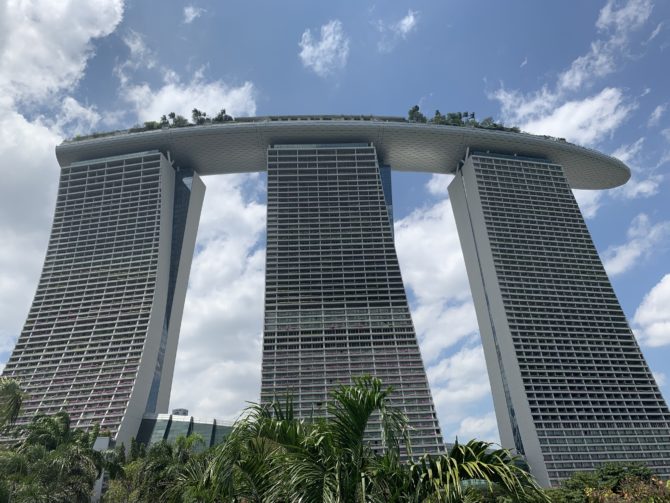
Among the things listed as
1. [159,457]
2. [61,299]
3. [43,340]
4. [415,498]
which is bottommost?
[415,498]

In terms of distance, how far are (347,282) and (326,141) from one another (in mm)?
28512

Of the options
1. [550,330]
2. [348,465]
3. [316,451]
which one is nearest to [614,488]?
[348,465]

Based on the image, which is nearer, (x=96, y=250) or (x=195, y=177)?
(x=96, y=250)

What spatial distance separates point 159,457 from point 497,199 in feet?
255

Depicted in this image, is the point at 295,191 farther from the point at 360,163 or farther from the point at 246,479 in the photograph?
the point at 246,479

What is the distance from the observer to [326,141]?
106 m

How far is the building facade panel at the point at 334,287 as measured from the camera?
270 feet

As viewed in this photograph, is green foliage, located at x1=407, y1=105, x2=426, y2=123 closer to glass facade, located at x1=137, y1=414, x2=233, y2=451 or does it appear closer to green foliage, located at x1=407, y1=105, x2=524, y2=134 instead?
Result: green foliage, located at x1=407, y1=105, x2=524, y2=134

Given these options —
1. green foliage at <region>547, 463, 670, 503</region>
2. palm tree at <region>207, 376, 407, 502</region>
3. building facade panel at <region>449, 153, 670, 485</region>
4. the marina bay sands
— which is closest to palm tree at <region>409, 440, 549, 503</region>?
palm tree at <region>207, 376, 407, 502</region>

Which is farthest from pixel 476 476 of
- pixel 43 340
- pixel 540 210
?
pixel 540 210

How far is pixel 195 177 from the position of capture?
10600cm

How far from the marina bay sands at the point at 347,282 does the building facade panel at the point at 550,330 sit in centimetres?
Answer: 25

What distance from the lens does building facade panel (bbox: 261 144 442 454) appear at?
82.2 metres

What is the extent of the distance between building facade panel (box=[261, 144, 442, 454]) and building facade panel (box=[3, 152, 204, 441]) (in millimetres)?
17372
